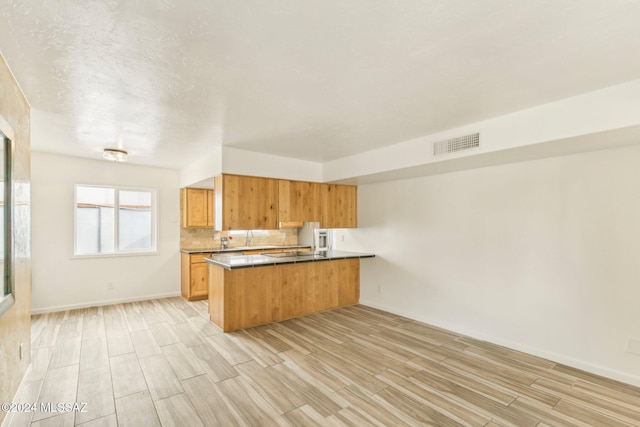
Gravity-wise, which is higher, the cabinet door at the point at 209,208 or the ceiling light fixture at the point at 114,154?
the ceiling light fixture at the point at 114,154

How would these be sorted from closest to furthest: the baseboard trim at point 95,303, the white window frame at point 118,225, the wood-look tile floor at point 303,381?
the wood-look tile floor at point 303,381 → the baseboard trim at point 95,303 → the white window frame at point 118,225

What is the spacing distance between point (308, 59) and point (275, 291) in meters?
3.38

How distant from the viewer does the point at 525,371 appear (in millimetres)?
2982

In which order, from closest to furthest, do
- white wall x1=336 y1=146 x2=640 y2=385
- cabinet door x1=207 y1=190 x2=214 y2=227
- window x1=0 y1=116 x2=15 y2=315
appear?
1. window x1=0 y1=116 x2=15 y2=315
2. white wall x1=336 y1=146 x2=640 y2=385
3. cabinet door x1=207 y1=190 x2=214 y2=227

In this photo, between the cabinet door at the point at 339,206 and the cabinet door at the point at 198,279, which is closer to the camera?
the cabinet door at the point at 339,206

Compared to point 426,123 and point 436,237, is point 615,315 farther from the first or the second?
point 426,123

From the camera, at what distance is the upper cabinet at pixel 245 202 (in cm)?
426

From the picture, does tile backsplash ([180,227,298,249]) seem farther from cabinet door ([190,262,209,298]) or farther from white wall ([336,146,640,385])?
white wall ([336,146,640,385])

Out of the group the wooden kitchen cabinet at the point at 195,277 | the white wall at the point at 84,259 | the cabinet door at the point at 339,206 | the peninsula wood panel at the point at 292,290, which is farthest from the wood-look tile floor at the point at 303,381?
the cabinet door at the point at 339,206

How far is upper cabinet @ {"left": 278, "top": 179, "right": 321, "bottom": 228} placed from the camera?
191 inches

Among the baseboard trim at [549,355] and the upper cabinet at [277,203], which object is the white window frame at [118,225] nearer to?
the upper cabinet at [277,203]

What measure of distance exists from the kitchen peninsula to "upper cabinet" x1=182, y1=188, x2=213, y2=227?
160 centimetres

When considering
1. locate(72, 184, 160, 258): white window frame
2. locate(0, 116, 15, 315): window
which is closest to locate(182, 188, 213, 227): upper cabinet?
locate(72, 184, 160, 258): white window frame

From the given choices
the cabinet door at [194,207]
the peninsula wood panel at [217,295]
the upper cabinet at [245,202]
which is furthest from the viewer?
the cabinet door at [194,207]
